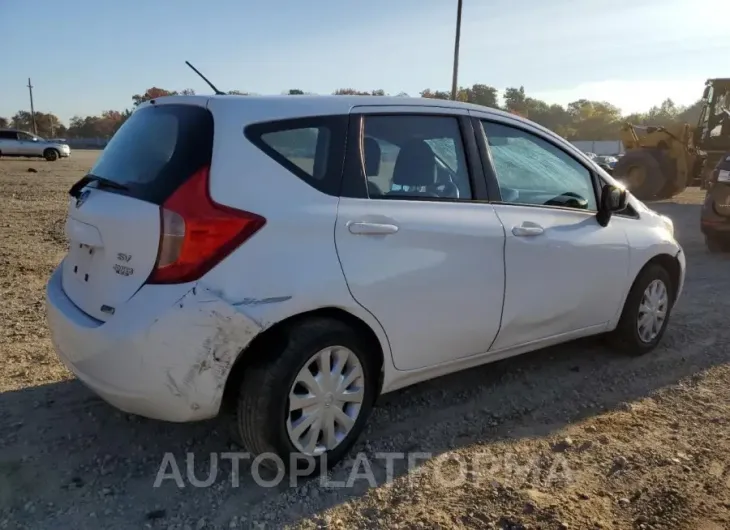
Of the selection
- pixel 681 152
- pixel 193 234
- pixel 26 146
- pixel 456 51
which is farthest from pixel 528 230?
pixel 26 146

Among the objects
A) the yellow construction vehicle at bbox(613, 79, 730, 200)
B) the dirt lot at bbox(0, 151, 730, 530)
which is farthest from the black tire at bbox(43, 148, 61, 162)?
the dirt lot at bbox(0, 151, 730, 530)

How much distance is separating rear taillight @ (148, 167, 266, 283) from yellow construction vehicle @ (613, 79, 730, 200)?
15754 millimetres

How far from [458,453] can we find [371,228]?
3.95ft

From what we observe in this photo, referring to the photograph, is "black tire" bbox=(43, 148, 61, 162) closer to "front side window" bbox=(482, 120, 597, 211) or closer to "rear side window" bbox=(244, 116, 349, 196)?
"front side window" bbox=(482, 120, 597, 211)

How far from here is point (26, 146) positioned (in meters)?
32.7

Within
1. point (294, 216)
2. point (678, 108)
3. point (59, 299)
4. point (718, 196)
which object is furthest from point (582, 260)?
point (678, 108)

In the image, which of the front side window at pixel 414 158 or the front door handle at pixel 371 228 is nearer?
the front door handle at pixel 371 228

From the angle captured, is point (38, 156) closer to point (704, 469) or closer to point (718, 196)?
point (718, 196)

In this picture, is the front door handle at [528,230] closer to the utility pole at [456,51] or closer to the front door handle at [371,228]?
the front door handle at [371,228]

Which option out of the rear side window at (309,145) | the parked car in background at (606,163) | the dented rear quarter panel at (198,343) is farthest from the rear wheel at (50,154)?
the dented rear quarter panel at (198,343)

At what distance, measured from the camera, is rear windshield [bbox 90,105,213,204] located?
262 cm

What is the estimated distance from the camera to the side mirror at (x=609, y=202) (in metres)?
4.00

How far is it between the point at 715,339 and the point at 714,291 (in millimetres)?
1775

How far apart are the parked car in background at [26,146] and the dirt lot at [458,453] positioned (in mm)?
32198
